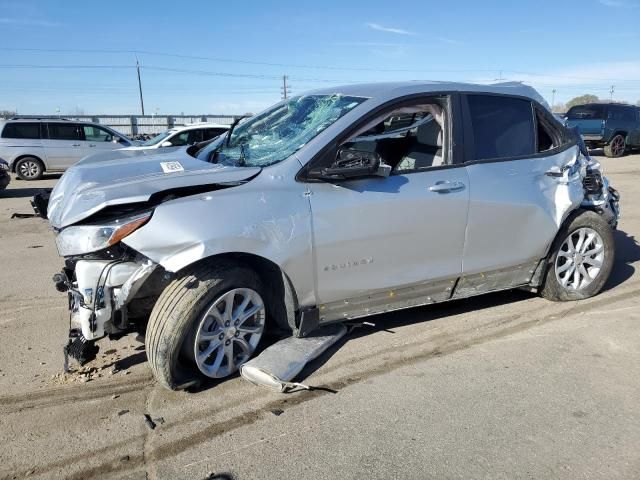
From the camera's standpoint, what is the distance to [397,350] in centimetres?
403

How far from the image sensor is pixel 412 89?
414 cm

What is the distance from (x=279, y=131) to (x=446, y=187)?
1332 mm

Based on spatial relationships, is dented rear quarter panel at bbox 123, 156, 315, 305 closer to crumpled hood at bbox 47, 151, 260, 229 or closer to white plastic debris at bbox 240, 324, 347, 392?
crumpled hood at bbox 47, 151, 260, 229

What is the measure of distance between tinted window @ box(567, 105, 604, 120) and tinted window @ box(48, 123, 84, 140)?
57.0 feet

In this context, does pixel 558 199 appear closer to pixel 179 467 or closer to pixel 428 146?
pixel 428 146

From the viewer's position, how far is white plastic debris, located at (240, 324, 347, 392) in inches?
136

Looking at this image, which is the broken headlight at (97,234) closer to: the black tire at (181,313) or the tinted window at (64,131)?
the black tire at (181,313)

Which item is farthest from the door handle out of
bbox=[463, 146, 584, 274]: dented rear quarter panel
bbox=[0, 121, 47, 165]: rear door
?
bbox=[0, 121, 47, 165]: rear door

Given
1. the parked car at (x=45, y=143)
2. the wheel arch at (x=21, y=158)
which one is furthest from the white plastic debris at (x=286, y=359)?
the wheel arch at (x=21, y=158)

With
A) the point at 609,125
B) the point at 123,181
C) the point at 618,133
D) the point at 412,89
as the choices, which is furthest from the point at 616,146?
the point at 123,181

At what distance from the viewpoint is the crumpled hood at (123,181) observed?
330 cm

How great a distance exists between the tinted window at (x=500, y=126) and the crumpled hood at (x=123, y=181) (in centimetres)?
186

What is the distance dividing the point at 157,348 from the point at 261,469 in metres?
1.01

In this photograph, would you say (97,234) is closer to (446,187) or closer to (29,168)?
(446,187)
